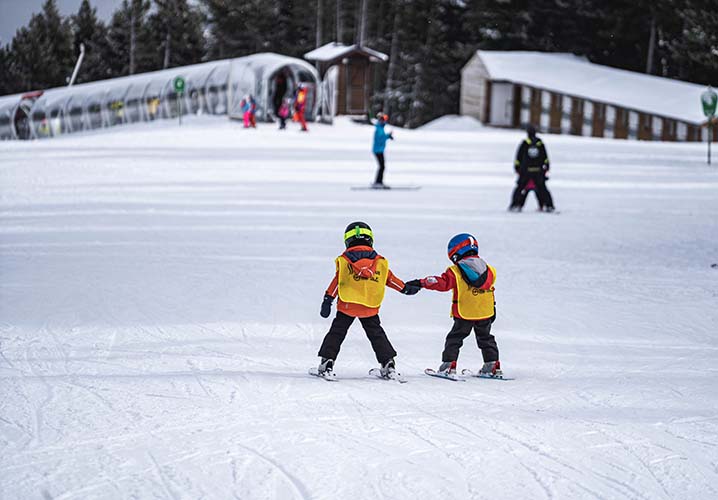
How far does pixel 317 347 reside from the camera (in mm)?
7879

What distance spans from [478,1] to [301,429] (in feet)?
171

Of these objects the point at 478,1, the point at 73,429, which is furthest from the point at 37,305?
the point at 478,1

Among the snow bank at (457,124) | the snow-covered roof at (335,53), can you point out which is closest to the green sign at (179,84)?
the snow-covered roof at (335,53)

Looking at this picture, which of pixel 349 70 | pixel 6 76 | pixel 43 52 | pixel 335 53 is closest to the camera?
pixel 335 53

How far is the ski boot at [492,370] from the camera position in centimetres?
689

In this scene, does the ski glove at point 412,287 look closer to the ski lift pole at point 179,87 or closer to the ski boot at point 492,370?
the ski boot at point 492,370

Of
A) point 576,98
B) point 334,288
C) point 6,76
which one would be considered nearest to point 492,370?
point 334,288

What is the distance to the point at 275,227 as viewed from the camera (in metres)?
14.7

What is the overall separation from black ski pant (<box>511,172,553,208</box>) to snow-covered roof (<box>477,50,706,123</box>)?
67.0ft

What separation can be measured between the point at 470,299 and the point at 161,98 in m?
35.0

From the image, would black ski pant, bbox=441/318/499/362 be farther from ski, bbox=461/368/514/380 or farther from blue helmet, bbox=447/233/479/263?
blue helmet, bbox=447/233/479/263

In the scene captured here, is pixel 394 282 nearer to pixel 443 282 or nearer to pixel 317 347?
pixel 443 282

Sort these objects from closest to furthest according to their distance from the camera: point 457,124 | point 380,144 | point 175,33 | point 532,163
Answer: point 532,163, point 380,144, point 457,124, point 175,33

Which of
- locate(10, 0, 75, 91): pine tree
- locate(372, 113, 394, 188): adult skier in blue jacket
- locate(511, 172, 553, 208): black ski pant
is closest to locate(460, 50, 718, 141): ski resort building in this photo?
locate(372, 113, 394, 188): adult skier in blue jacket
